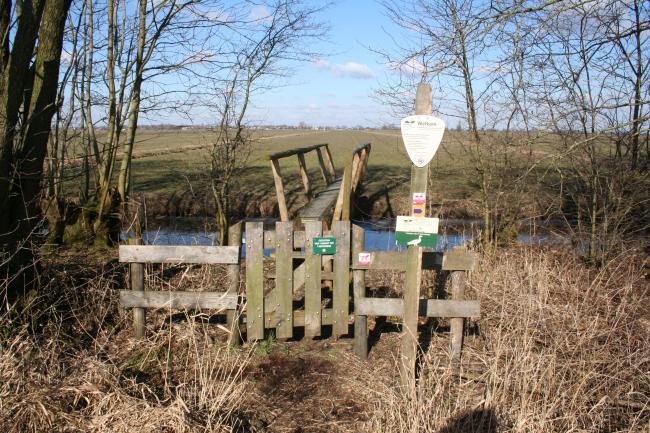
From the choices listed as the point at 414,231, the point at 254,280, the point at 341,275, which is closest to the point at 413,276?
the point at 414,231

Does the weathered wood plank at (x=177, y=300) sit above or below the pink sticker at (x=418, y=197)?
below

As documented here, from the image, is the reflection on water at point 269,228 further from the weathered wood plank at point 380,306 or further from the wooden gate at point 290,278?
the weathered wood plank at point 380,306

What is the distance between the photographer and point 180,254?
18.2 feet

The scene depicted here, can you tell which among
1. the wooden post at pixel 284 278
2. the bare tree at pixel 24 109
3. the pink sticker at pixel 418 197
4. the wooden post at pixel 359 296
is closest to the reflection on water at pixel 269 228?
the bare tree at pixel 24 109

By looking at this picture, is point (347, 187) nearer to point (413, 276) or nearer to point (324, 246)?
point (324, 246)

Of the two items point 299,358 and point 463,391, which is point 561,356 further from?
point 299,358

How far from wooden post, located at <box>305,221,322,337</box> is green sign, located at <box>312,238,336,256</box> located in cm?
6

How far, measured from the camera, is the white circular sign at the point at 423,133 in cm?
446

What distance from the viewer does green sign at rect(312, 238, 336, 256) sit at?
5.59 m

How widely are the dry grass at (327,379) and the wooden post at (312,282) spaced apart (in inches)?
9.4

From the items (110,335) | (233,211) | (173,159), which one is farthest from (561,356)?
(173,159)

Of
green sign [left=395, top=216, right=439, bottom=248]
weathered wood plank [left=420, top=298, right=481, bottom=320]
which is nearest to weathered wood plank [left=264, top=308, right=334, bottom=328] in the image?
weathered wood plank [left=420, top=298, right=481, bottom=320]

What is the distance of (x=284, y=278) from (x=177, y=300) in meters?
1.03

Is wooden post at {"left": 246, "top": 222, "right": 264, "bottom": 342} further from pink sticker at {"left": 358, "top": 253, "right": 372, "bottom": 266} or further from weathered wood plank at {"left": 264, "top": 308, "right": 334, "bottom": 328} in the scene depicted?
pink sticker at {"left": 358, "top": 253, "right": 372, "bottom": 266}
